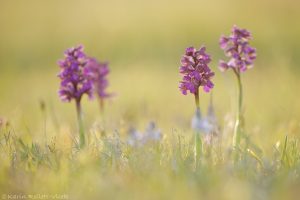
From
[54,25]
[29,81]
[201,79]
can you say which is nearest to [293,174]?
[201,79]

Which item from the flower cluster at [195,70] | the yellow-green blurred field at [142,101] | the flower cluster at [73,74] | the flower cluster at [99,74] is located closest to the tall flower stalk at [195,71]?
the flower cluster at [195,70]

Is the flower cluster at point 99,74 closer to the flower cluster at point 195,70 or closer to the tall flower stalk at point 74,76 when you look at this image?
the tall flower stalk at point 74,76

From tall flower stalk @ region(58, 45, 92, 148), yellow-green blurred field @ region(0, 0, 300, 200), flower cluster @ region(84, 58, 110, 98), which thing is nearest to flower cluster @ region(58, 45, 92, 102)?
tall flower stalk @ region(58, 45, 92, 148)

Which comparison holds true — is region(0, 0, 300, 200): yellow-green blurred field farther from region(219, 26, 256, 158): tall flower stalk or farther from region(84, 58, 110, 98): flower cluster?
region(219, 26, 256, 158): tall flower stalk

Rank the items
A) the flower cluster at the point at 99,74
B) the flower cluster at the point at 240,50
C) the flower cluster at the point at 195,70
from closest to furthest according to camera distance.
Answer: the flower cluster at the point at 195,70, the flower cluster at the point at 240,50, the flower cluster at the point at 99,74

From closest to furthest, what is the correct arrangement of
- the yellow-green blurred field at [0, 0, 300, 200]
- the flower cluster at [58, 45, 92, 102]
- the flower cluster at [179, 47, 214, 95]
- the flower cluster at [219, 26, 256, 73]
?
1. the yellow-green blurred field at [0, 0, 300, 200]
2. the flower cluster at [179, 47, 214, 95]
3. the flower cluster at [219, 26, 256, 73]
4. the flower cluster at [58, 45, 92, 102]

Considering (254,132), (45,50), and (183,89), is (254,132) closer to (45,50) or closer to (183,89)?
(183,89)
